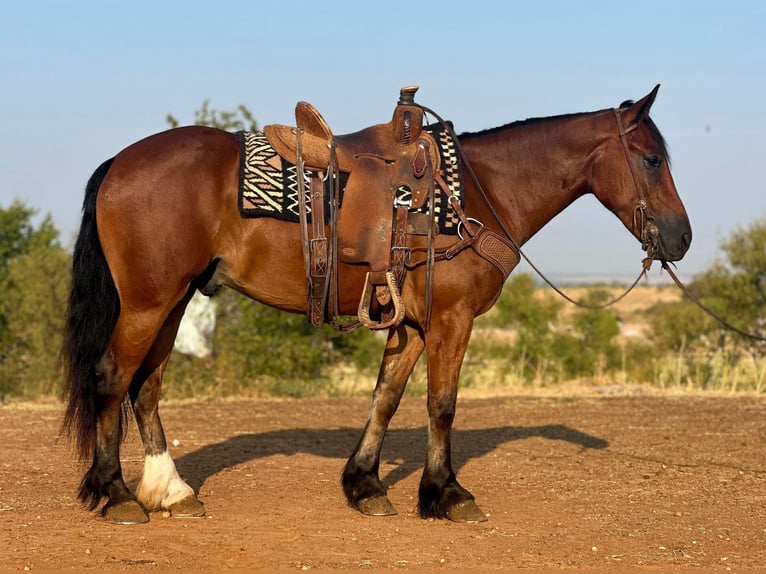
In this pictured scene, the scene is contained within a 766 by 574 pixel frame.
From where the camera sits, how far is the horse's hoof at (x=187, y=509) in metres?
6.11

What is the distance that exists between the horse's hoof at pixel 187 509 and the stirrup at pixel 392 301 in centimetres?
157

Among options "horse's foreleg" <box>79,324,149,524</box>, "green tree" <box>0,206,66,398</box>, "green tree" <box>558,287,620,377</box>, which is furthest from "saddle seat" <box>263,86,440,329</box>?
"green tree" <box>558,287,620,377</box>

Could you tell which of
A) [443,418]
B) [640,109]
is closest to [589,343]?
[640,109]

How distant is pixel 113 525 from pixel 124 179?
2105mm

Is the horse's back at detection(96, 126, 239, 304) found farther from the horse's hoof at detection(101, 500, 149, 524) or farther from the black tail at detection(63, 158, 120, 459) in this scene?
the horse's hoof at detection(101, 500, 149, 524)

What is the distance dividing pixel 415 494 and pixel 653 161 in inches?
111

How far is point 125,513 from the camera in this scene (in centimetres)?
589

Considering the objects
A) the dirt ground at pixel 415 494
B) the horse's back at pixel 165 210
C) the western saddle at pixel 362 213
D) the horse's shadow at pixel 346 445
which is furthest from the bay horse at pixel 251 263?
the horse's shadow at pixel 346 445

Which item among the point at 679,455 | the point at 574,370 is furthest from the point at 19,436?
the point at 574,370

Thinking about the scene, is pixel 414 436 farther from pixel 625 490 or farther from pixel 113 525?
pixel 113 525

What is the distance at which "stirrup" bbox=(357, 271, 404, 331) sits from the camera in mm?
6043

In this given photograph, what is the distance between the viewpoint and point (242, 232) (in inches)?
237

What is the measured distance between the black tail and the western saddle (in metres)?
1.24

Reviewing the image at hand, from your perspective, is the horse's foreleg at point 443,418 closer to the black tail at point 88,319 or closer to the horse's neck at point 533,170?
the horse's neck at point 533,170
